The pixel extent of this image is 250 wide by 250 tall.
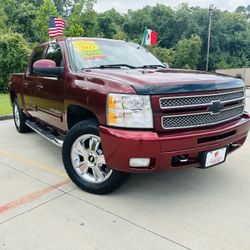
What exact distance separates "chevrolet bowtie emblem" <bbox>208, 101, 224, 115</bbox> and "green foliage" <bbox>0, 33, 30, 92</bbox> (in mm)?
14001

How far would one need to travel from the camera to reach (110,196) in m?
3.52

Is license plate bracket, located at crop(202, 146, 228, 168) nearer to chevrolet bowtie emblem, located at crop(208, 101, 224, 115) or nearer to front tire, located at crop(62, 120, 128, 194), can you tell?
chevrolet bowtie emblem, located at crop(208, 101, 224, 115)

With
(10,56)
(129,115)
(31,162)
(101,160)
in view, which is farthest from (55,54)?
(10,56)

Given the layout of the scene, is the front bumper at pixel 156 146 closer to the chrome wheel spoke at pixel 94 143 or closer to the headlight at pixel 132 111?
the headlight at pixel 132 111

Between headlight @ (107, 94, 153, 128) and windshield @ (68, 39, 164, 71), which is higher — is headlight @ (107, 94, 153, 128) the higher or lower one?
the lower one

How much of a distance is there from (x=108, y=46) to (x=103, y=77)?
4.63 feet

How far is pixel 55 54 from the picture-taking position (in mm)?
4574

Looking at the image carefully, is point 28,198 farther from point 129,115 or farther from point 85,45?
point 85,45

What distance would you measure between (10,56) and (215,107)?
47.1 ft

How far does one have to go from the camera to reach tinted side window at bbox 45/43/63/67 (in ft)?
14.2

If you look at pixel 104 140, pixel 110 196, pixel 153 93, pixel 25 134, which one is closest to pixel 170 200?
pixel 110 196

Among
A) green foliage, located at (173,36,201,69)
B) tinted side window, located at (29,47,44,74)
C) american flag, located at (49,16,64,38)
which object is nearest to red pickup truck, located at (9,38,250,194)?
tinted side window, located at (29,47,44,74)

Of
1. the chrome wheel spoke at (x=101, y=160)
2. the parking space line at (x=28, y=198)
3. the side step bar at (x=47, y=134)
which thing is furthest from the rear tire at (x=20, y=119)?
the chrome wheel spoke at (x=101, y=160)

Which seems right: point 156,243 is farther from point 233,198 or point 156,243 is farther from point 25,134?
point 25,134
